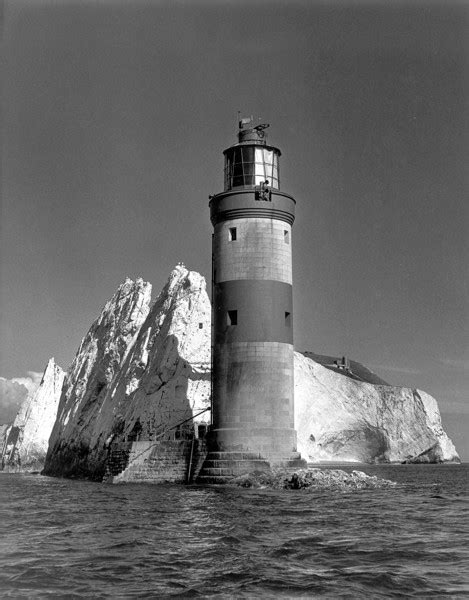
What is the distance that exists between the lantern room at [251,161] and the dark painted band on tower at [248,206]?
2.30 ft

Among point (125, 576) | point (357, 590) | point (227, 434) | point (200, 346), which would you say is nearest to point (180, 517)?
point (125, 576)

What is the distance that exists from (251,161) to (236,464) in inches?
362

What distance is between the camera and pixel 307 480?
2112 centimetres

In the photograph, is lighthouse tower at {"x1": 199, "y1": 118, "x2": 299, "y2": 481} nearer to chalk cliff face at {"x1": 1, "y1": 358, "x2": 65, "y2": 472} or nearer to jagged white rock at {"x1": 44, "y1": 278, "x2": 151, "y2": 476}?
jagged white rock at {"x1": 44, "y1": 278, "x2": 151, "y2": 476}

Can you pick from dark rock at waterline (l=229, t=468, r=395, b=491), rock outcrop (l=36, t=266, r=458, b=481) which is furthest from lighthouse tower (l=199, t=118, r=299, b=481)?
rock outcrop (l=36, t=266, r=458, b=481)

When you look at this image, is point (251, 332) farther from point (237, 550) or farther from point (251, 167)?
point (237, 550)

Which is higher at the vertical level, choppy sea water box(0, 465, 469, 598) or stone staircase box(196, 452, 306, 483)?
stone staircase box(196, 452, 306, 483)

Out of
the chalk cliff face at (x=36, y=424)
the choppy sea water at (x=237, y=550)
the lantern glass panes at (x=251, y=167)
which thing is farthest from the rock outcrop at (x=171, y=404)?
the chalk cliff face at (x=36, y=424)

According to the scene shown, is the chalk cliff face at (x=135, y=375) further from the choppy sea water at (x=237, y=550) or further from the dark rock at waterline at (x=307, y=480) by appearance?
the choppy sea water at (x=237, y=550)

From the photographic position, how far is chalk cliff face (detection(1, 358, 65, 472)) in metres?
73.0

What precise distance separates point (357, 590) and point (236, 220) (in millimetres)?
17549

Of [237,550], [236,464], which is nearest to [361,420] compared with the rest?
[236,464]

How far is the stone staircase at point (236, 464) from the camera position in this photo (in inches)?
908

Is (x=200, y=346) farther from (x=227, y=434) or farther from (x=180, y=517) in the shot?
(x=180, y=517)
